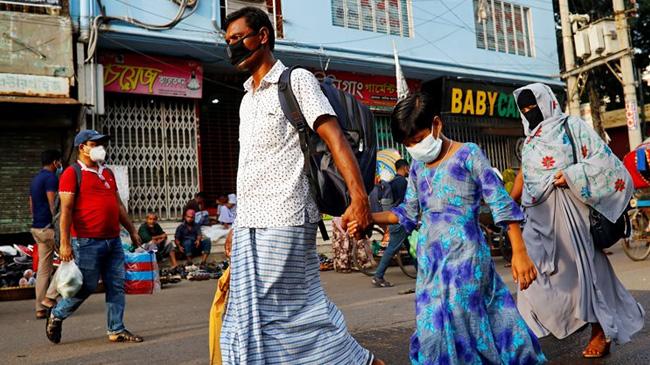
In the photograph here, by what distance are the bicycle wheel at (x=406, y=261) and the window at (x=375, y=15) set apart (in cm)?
561

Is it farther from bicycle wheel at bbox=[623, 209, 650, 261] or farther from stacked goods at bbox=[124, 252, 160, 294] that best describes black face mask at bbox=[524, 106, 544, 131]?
bicycle wheel at bbox=[623, 209, 650, 261]

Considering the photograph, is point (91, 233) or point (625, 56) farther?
point (625, 56)

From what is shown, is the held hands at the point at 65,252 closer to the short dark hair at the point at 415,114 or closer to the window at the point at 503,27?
the short dark hair at the point at 415,114

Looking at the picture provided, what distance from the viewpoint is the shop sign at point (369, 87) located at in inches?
562

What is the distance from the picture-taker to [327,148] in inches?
101

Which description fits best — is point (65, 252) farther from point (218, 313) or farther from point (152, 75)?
point (152, 75)

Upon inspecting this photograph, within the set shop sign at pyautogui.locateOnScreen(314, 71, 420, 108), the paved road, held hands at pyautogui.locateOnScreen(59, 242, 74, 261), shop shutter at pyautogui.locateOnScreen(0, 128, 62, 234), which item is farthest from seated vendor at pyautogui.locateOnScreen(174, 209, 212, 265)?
held hands at pyautogui.locateOnScreen(59, 242, 74, 261)

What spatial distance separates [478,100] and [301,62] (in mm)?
5057

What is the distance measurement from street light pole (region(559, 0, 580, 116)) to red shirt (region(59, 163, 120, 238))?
13.8m

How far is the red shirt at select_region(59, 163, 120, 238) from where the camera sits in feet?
16.4

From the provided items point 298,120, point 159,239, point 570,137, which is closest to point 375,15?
point 159,239

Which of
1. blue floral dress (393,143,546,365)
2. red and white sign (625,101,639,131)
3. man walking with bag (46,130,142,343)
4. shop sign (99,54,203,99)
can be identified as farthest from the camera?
red and white sign (625,101,639,131)

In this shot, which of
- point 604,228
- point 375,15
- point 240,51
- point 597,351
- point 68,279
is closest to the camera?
point 240,51

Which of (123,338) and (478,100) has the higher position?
(478,100)
